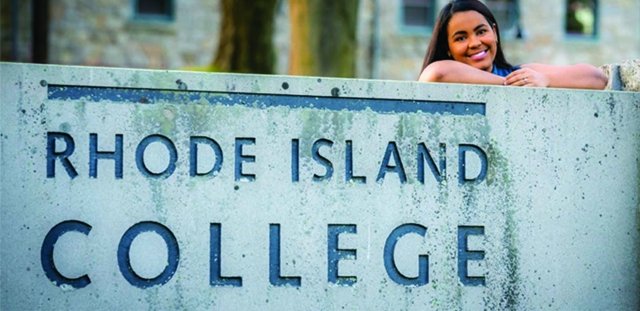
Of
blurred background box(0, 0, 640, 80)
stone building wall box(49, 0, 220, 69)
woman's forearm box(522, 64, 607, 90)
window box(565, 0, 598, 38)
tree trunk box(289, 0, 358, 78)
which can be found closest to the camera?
woman's forearm box(522, 64, 607, 90)

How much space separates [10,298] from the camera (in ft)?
11.1

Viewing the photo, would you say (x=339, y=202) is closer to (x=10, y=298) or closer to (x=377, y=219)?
(x=377, y=219)

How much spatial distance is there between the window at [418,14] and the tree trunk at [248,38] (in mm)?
9077

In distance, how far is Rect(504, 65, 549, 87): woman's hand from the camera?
3980mm

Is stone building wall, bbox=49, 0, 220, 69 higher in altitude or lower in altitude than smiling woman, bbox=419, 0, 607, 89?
higher

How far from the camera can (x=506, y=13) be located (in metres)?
21.0

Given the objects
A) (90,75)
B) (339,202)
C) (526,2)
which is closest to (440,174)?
(339,202)

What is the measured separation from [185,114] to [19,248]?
0.71 metres

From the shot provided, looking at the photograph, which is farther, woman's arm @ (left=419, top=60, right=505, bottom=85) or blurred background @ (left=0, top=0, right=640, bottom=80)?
blurred background @ (left=0, top=0, right=640, bottom=80)

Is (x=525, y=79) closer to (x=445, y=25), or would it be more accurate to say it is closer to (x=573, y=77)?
(x=573, y=77)

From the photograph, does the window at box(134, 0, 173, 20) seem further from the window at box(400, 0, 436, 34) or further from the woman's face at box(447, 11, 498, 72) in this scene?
the woman's face at box(447, 11, 498, 72)

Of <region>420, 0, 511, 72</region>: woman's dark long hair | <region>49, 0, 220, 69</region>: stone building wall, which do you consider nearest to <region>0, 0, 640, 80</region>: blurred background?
<region>49, 0, 220, 69</region>: stone building wall

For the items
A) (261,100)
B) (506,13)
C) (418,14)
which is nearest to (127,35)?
(418,14)

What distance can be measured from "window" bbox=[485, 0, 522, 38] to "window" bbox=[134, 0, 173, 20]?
21.0 ft
